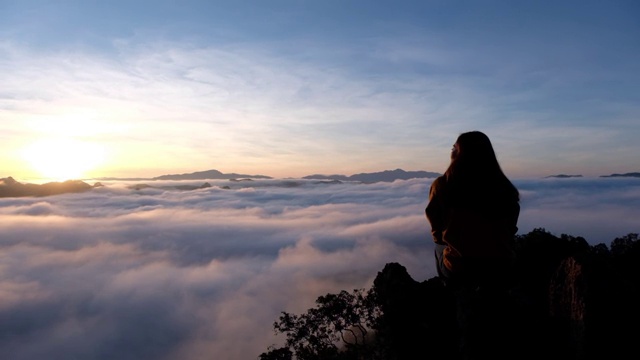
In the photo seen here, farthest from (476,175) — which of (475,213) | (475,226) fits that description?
(475,226)

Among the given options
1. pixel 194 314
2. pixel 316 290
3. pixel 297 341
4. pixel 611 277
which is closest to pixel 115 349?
pixel 194 314

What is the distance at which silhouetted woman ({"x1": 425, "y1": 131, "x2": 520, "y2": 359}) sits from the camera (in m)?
5.38

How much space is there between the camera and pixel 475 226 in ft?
18.8

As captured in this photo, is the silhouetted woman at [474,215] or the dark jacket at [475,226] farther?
the dark jacket at [475,226]

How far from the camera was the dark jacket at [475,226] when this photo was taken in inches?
221

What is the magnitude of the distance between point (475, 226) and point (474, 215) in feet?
0.53

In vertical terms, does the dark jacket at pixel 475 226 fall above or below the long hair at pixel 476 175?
below

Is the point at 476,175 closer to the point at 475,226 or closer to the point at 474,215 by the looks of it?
the point at 474,215

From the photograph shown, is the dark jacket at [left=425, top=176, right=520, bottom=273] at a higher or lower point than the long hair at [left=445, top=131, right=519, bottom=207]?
lower

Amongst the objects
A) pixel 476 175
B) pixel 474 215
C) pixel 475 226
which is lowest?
pixel 475 226

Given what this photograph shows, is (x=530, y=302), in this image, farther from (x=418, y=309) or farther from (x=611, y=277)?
(x=418, y=309)

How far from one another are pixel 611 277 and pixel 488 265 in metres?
5.70

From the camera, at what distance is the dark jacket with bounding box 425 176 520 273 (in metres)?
5.60

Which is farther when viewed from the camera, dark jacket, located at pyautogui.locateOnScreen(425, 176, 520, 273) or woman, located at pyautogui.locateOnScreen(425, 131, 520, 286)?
dark jacket, located at pyautogui.locateOnScreen(425, 176, 520, 273)
